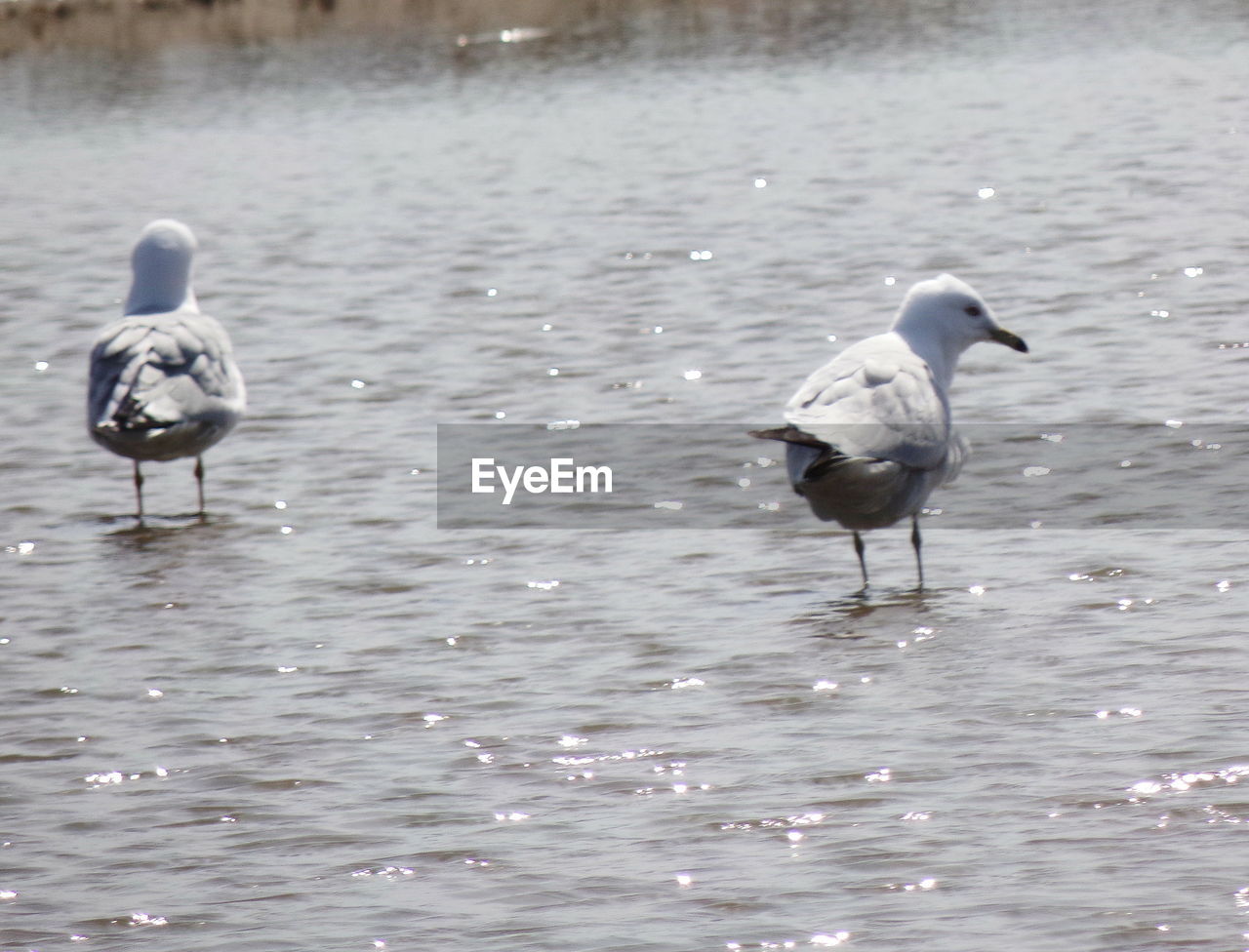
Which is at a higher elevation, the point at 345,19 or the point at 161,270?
the point at 161,270

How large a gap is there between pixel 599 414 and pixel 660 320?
9.58 feet

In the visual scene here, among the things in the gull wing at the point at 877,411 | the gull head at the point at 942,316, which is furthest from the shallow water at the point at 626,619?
the gull head at the point at 942,316

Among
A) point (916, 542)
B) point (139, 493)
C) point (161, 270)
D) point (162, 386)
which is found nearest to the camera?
point (916, 542)

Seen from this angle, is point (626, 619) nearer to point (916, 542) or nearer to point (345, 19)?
point (916, 542)

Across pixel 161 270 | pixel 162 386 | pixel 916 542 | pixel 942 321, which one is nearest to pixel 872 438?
pixel 916 542

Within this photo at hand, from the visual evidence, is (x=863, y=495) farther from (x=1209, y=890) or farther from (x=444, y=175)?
(x=444, y=175)

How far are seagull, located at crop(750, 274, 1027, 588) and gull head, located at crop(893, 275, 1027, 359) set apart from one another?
90mm

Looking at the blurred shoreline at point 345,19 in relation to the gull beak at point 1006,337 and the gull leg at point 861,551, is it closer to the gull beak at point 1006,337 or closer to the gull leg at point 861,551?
the gull beak at point 1006,337

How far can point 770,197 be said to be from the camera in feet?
69.8

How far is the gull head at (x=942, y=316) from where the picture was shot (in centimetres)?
1014

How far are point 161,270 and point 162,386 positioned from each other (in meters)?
1.16

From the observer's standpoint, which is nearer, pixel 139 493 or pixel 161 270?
pixel 139 493

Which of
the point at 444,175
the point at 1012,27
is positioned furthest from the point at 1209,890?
the point at 1012,27

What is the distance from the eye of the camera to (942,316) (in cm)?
1016
